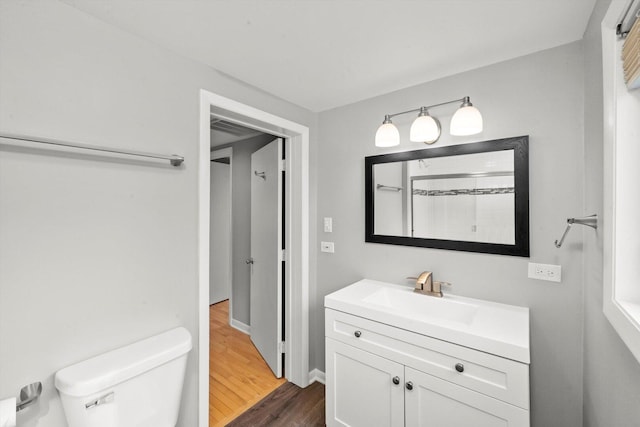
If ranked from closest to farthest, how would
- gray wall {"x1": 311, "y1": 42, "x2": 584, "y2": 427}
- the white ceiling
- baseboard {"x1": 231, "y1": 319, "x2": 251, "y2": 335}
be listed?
1. the white ceiling
2. gray wall {"x1": 311, "y1": 42, "x2": 584, "y2": 427}
3. baseboard {"x1": 231, "y1": 319, "x2": 251, "y2": 335}

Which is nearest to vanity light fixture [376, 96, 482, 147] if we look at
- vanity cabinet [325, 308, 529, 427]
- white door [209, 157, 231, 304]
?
vanity cabinet [325, 308, 529, 427]

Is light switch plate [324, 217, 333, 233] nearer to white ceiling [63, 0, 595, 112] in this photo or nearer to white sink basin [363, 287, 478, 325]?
white sink basin [363, 287, 478, 325]

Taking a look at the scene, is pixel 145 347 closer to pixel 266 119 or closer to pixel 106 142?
pixel 106 142

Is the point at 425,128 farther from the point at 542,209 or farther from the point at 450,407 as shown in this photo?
the point at 450,407

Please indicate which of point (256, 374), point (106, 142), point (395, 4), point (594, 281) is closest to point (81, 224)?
point (106, 142)

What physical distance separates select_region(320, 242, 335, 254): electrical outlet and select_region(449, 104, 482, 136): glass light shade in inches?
49.8

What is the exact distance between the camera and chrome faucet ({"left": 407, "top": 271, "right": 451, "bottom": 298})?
1.74 meters

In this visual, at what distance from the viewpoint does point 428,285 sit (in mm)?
1760

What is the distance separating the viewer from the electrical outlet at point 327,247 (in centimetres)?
230

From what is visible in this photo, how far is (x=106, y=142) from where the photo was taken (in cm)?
125

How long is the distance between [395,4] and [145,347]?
6.09 feet

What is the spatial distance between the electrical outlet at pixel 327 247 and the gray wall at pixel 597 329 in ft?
5.01

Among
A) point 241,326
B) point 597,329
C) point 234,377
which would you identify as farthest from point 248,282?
point 597,329

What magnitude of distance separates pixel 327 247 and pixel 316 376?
3.61 ft
